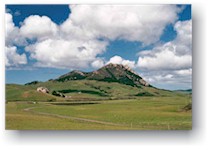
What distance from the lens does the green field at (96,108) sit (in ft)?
43.7

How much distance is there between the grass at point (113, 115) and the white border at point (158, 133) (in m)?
0.23

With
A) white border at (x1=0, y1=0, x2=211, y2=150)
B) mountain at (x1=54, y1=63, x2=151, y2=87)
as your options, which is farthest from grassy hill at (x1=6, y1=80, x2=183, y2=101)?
white border at (x1=0, y1=0, x2=211, y2=150)

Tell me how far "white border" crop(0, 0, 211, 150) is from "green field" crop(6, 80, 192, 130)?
9.8 inches

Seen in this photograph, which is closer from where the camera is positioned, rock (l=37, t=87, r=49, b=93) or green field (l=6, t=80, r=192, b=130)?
green field (l=6, t=80, r=192, b=130)

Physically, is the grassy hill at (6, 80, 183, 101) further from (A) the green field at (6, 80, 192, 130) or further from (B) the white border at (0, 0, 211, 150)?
(B) the white border at (0, 0, 211, 150)

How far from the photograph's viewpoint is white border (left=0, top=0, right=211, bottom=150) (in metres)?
Answer: 13.2

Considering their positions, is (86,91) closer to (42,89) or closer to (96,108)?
(96,108)

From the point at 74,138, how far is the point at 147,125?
87.0 inches

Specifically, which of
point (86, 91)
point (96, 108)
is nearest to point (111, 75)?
point (86, 91)

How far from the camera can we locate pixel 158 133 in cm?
1332

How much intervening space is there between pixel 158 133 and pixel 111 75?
7.33 feet

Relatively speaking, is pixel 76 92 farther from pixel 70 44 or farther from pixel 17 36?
pixel 17 36

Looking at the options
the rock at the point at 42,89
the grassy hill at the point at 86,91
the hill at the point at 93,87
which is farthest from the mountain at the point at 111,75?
the rock at the point at 42,89

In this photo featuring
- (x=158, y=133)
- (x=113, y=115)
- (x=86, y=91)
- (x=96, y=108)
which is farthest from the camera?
(x=86, y=91)
